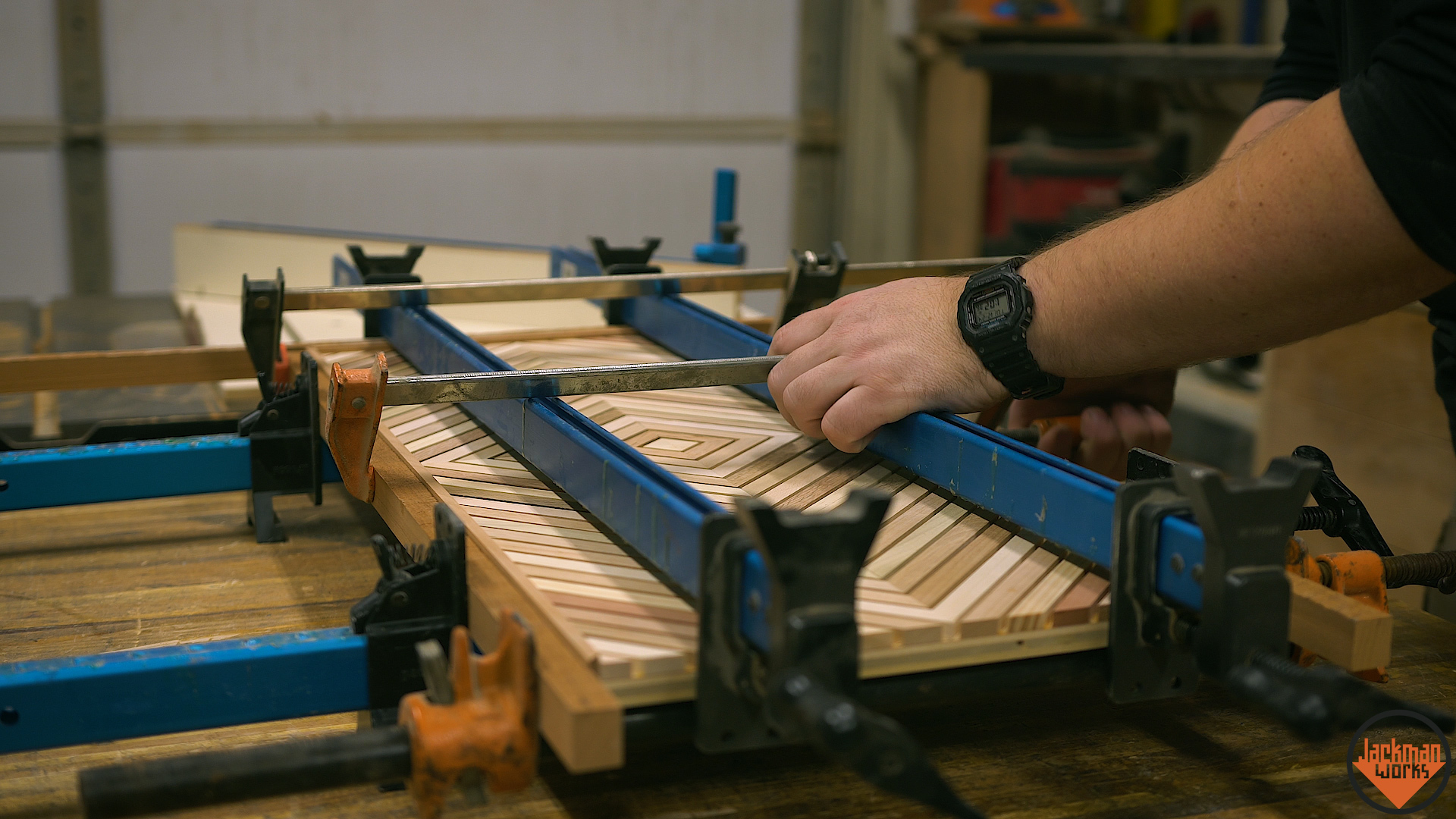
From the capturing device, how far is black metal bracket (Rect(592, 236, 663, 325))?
7.14 ft

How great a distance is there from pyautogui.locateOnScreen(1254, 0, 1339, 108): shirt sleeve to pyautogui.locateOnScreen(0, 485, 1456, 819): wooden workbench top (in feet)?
2.79

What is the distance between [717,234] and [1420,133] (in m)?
1.93

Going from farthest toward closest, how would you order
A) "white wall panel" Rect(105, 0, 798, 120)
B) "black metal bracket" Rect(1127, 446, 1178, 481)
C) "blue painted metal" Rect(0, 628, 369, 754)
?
1. "white wall panel" Rect(105, 0, 798, 120)
2. "black metal bracket" Rect(1127, 446, 1178, 481)
3. "blue painted metal" Rect(0, 628, 369, 754)

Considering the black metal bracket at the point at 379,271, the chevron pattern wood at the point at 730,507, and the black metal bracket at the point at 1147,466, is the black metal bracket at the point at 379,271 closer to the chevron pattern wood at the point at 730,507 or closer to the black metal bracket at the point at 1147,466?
the chevron pattern wood at the point at 730,507

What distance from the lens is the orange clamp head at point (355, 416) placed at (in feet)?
4.03

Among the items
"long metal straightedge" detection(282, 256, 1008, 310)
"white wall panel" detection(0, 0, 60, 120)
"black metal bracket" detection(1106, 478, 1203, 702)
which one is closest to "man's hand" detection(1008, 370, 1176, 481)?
"long metal straightedge" detection(282, 256, 1008, 310)

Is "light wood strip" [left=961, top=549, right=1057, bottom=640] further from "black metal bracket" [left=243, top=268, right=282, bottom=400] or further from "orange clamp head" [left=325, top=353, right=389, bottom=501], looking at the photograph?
"black metal bracket" [left=243, top=268, right=282, bottom=400]

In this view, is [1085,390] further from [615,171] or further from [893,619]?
[615,171]

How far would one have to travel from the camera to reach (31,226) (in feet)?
16.3

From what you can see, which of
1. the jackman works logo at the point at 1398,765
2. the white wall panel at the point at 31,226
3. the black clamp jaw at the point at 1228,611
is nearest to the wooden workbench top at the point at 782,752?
the jackman works logo at the point at 1398,765

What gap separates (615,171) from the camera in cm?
582

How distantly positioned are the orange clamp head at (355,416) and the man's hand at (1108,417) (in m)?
0.87

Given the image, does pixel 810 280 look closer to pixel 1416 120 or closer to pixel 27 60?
pixel 1416 120

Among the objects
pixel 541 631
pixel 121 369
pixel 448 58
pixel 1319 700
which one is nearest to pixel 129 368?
pixel 121 369
